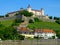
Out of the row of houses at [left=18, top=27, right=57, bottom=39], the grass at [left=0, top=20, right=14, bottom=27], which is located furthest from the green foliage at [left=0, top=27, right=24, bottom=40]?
the grass at [left=0, top=20, right=14, bottom=27]

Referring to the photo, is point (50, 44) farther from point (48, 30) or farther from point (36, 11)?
point (36, 11)

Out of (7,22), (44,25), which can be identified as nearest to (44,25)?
(44,25)

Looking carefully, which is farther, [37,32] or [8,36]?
[37,32]

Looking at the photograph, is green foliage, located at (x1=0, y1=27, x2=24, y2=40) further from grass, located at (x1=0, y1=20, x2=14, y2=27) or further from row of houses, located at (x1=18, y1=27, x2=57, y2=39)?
grass, located at (x1=0, y1=20, x2=14, y2=27)

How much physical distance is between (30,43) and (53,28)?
84.1 meters

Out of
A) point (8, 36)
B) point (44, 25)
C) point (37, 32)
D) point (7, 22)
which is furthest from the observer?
point (7, 22)

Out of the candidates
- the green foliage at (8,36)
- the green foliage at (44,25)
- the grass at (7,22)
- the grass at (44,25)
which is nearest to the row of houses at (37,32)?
the green foliage at (44,25)

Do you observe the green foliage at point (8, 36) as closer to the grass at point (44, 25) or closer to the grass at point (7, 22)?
the grass at point (7, 22)

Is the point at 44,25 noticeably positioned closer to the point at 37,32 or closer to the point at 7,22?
the point at 7,22

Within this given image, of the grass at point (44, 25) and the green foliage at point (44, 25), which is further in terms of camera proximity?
the grass at point (44, 25)

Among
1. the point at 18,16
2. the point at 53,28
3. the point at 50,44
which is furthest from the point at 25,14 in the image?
the point at 50,44

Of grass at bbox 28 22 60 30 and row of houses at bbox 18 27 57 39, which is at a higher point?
grass at bbox 28 22 60 30

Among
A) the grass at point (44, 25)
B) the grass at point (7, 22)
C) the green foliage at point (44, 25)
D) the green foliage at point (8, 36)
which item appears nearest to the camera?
the green foliage at point (8, 36)

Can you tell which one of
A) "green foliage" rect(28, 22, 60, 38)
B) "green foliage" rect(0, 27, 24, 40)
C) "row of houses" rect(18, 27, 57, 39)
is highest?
"green foliage" rect(0, 27, 24, 40)
